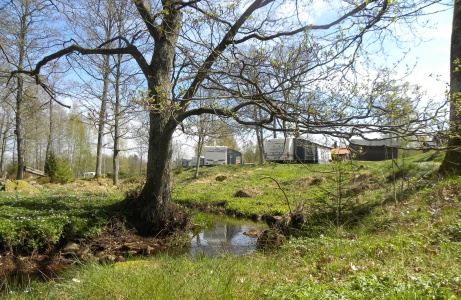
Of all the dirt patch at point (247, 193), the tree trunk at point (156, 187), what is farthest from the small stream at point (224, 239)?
the dirt patch at point (247, 193)

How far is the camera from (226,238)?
8734 millimetres

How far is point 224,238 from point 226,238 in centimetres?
6

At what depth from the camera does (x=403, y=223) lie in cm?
613

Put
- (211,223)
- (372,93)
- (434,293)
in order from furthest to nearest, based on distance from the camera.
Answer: (211,223) → (372,93) → (434,293)

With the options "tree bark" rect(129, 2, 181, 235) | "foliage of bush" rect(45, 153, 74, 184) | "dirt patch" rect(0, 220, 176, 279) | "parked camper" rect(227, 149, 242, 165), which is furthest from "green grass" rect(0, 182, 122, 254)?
"parked camper" rect(227, 149, 242, 165)

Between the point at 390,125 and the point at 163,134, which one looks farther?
the point at 163,134

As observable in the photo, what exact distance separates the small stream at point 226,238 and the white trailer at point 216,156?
21974 mm

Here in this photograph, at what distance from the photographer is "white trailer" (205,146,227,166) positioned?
112ft

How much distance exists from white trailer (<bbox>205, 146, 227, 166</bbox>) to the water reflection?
22767 millimetres

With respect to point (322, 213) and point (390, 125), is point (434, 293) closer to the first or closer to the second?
point (390, 125)

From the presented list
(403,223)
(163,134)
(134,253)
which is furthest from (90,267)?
(403,223)

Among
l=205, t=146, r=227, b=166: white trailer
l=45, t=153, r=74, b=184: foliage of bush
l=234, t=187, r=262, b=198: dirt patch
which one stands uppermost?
l=205, t=146, r=227, b=166: white trailer

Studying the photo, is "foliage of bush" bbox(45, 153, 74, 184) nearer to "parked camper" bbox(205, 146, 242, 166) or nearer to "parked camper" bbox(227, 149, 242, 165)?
"parked camper" bbox(205, 146, 242, 166)

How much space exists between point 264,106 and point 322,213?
292cm
